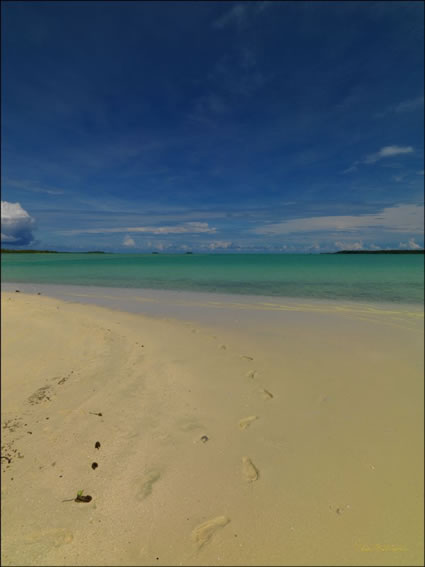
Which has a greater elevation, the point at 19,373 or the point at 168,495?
the point at 19,373

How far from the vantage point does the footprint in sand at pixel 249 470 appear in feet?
11.3

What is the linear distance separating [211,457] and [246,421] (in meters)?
0.99

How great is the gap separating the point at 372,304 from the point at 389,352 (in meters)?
8.10

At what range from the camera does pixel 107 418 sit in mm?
4457

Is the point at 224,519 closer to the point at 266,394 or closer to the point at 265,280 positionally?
the point at 266,394

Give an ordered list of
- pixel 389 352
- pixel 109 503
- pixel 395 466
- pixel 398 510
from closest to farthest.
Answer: pixel 109 503 < pixel 398 510 < pixel 395 466 < pixel 389 352

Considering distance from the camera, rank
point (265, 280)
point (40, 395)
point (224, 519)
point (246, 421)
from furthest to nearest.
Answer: point (265, 280)
point (40, 395)
point (246, 421)
point (224, 519)

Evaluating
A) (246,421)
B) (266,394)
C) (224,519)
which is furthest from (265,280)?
(224,519)

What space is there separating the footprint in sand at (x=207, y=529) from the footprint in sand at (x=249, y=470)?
589 mm

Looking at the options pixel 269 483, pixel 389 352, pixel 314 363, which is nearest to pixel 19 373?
pixel 269 483

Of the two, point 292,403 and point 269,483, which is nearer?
point 269,483


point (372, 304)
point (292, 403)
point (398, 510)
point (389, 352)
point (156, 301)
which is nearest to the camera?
point (398, 510)

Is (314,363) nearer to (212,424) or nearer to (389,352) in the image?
(389,352)

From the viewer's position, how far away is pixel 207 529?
9.23 ft
